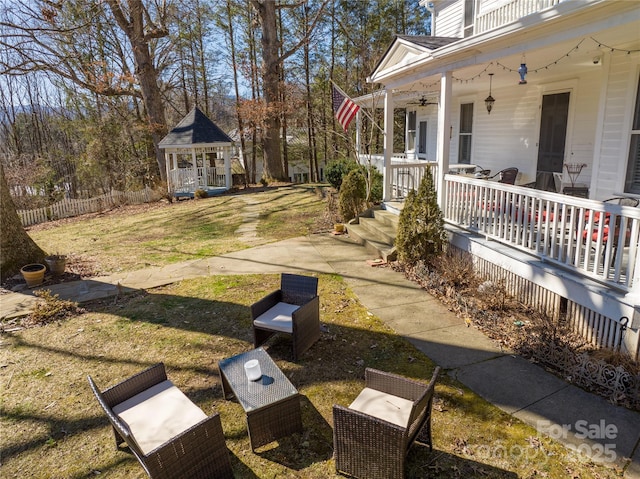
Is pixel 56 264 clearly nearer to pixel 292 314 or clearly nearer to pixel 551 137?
pixel 292 314

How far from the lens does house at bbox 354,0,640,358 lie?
173 inches

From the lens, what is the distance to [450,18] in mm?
12188

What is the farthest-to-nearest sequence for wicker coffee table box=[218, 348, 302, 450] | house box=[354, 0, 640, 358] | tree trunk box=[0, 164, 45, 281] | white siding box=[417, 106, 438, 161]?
white siding box=[417, 106, 438, 161]
tree trunk box=[0, 164, 45, 281]
house box=[354, 0, 640, 358]
wicker coffee table box=[218, 348, 302, 450]

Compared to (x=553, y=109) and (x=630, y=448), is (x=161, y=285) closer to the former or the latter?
(x=630, y=448)

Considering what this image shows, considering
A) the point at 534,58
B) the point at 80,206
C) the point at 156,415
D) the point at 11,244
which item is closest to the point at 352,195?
the point at 534,58

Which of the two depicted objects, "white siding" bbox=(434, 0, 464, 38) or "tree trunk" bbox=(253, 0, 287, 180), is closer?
"white siding" bbox=(434, 0, 464, 38)

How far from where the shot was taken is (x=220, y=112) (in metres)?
32.2

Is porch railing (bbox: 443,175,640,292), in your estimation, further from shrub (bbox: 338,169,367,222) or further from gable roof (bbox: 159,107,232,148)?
gable roof (bbox: 159,107,232,148)

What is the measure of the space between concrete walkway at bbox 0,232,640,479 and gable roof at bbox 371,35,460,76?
4.17 m

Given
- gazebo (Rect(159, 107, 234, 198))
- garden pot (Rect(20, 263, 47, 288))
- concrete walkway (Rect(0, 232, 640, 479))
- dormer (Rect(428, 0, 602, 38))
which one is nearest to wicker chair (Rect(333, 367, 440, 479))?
concrete walkway (Rect(0, 232, 640, 479))

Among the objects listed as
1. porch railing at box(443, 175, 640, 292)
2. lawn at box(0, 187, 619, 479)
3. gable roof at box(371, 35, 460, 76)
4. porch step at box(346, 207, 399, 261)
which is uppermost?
gable roof at box(371, 35, 460, 76)

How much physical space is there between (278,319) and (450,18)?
11618mm

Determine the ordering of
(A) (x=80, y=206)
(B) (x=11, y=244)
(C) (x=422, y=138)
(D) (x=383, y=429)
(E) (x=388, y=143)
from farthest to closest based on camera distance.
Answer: (A) (x=80, y=206) → (C) (x=422, y=138) → (E) (x=388, y=143) → (B) (x=11, y=244) → (D) (x=383, y=429)

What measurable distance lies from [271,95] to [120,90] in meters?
7.15
